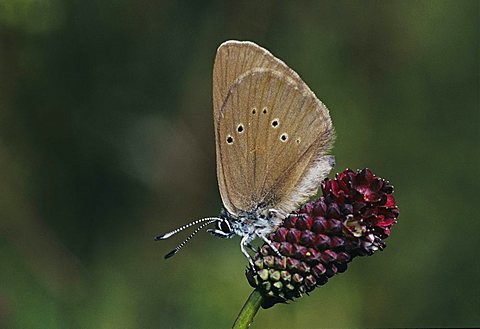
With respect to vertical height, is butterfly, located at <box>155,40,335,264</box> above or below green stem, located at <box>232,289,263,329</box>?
above

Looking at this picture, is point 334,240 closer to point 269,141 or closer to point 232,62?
point 269,141

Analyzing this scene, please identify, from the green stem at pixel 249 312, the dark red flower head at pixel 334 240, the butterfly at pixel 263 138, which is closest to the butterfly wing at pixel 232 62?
the butterfly at pixel 263 138

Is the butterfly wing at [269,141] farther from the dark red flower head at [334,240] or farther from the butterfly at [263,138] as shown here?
the dark red flower head at [334,240]

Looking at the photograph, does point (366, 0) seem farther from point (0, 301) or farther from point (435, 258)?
point (0, 301)

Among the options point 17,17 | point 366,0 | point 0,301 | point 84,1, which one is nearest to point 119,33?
point 84,1

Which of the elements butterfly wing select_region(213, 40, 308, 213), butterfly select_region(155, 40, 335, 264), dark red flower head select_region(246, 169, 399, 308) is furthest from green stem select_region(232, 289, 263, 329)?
butterfly wing select_region(213, 40, 308, 213)

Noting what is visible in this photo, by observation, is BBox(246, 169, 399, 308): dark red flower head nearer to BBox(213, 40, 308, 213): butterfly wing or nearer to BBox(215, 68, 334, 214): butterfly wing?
BBox(215, 68, 334, 214): butterfly wing

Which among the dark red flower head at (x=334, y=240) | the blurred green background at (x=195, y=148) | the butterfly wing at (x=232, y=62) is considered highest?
the butterfly wing at (x=232, y=62)
